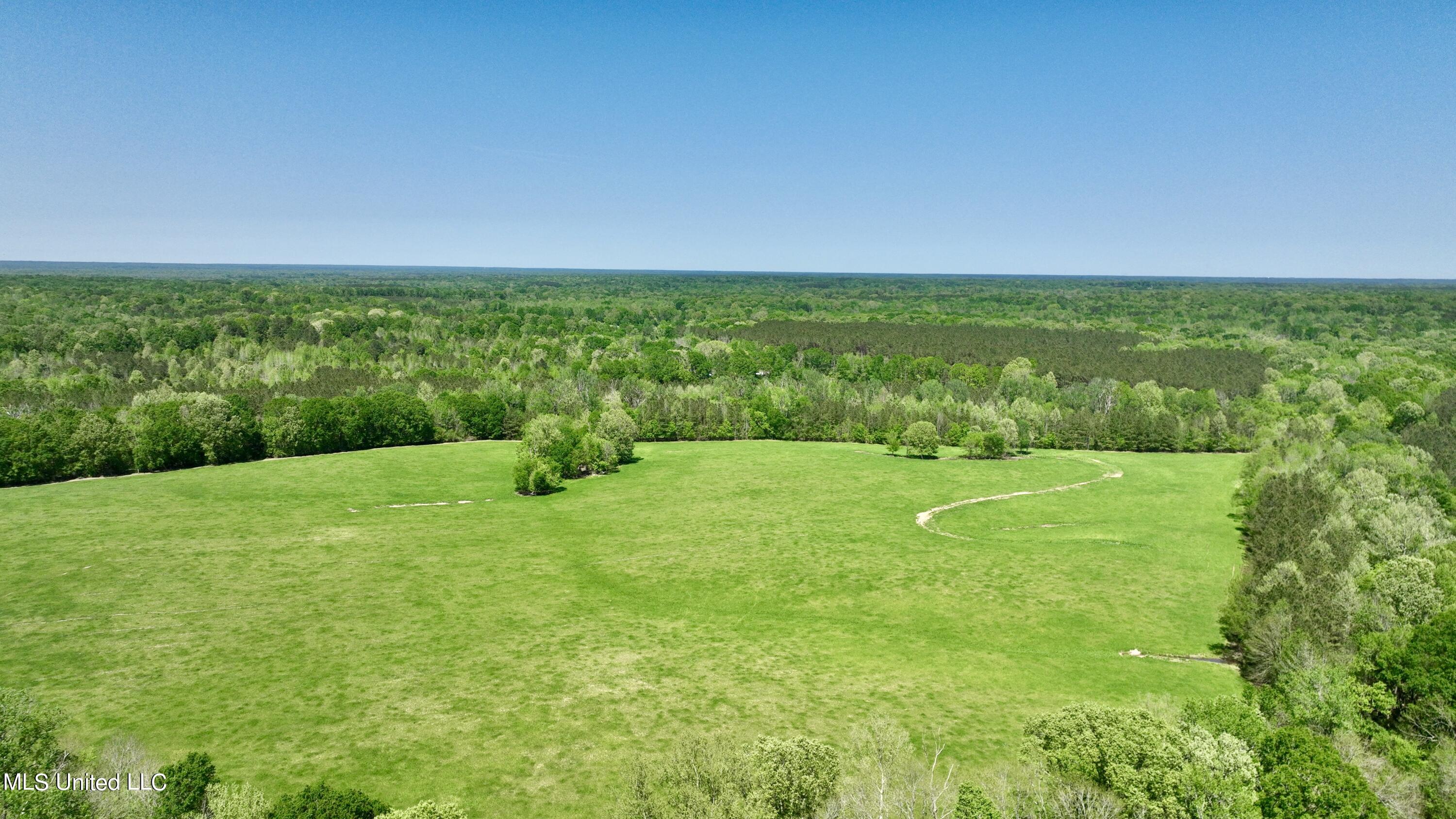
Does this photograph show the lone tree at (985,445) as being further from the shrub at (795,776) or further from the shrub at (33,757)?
the shrub at (33,757)

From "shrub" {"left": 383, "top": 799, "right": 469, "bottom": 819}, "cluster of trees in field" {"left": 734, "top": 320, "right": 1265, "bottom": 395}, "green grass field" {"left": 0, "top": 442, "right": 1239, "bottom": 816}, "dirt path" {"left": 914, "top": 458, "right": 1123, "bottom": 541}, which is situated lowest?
"dirt path" {"left": 914, "top": 458, "right": 1123, "bottom": 541}

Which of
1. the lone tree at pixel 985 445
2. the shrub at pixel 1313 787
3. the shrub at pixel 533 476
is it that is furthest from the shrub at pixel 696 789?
the lone tree at pixel 985 445

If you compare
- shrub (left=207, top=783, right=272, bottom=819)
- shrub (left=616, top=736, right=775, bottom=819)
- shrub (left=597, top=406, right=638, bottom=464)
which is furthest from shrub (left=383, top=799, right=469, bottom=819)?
shrub (left=597, top=406, right=638, bottom=464)

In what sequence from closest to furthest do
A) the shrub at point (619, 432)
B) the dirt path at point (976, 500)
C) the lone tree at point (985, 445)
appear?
the dirt path at point (976, 500)
the shrub at point (619, 432)
the lone tree at point (985, 445)

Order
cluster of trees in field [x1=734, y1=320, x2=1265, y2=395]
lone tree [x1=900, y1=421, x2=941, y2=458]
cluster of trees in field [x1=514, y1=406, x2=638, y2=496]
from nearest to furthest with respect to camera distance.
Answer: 1. cluster of trees in field [x1=514, y1=406, x2=638, y2=496]
2. lone tree [x1=900, y1=421, x2=941, y2=458]
3. cluster of trees in field [x1=734, y1=320, x2=1265, y2=395]

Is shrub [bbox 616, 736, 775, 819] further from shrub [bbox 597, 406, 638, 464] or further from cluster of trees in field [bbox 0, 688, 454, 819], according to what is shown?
shrub [bbox 597, 406, 638, 464]

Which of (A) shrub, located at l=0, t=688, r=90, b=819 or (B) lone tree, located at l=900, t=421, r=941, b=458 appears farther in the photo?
(B) lone tree, located at l=900, t=421, r=941, b=458

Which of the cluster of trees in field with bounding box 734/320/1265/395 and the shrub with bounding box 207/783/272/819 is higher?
the cluster of trees in field with bounding box 734/320/1265/395
